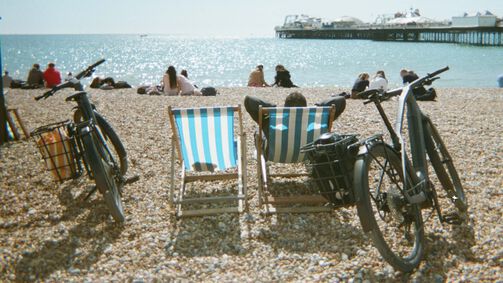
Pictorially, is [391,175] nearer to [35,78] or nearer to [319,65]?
[35,78]

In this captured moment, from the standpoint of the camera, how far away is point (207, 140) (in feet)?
15.3

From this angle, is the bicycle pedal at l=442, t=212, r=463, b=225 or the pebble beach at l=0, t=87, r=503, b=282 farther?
the bicycle pedal at l=442, t=212, r=463, b=225

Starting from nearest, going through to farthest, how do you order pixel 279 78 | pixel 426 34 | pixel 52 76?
pixel 52 76
pixel 279 78
pixel 426 34

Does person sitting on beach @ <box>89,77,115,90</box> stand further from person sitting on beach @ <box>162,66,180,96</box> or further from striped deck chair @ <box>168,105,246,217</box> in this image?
striped deck chair @ <box>168,105,246,217</box>

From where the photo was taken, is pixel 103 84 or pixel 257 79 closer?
pixel 257 79

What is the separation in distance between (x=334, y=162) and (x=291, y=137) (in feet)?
3.67

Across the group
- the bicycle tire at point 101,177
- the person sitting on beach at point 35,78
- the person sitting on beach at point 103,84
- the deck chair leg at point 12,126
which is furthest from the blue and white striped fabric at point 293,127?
the person sitting on beach at point 35,78

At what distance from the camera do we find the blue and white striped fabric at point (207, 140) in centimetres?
459

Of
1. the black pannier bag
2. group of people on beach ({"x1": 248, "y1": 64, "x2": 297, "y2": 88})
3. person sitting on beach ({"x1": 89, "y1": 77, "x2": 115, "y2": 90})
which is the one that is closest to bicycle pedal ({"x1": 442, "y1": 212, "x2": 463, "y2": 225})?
the black pannier bag

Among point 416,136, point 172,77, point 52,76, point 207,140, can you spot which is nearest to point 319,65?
point 52,76

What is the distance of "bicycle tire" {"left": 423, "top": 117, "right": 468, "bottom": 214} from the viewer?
379cm

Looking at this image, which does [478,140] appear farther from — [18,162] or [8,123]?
[8,123]

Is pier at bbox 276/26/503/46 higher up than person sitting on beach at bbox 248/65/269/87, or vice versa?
pier at bbox 276/26/503/46

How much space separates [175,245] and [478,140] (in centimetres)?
488
